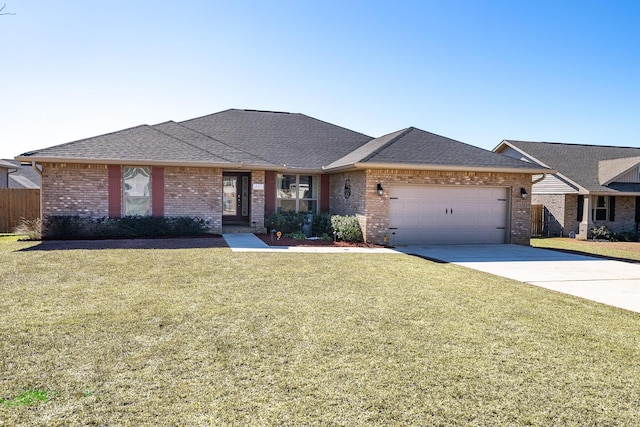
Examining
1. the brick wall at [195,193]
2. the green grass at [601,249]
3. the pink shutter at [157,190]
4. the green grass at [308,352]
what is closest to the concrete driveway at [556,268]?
the green grass at [308,352]

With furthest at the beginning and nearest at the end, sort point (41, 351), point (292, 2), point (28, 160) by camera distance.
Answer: point (28, 160), point (292, 2), point (41, 351)

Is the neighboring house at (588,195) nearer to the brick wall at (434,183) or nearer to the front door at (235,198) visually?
the brick wall at (434,183)

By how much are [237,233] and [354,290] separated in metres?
9.46

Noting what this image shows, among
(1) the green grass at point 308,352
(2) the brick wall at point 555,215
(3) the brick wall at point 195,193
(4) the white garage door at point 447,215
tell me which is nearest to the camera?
(1) the green grass at point 308,352

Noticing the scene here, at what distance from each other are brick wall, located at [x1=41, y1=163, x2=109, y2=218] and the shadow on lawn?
1.54m

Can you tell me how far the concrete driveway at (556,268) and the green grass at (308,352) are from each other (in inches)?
31.0

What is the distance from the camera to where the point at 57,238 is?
13.9 m

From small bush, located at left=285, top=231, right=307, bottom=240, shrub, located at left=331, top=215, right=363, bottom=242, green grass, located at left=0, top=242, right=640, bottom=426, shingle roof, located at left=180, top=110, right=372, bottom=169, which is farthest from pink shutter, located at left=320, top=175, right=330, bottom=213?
green grass, located at left=0, top=242, right=640, bottom=426

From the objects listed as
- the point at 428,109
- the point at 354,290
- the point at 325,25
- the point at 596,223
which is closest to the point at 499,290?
the point at 354,290

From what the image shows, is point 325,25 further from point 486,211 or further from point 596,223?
point 596,223

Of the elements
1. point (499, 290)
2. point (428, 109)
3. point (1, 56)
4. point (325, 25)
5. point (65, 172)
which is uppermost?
point (325, 25)

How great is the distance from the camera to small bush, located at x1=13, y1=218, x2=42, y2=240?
45.8ft

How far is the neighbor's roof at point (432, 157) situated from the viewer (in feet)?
44.9

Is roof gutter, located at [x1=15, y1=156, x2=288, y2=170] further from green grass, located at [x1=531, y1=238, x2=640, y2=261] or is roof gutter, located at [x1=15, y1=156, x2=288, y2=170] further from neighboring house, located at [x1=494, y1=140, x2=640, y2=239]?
neighboring house, located at [x1=494, y1=140, x2=640, y2=239]
